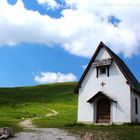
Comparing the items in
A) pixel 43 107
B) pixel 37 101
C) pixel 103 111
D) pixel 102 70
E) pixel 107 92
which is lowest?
pixel 103 111

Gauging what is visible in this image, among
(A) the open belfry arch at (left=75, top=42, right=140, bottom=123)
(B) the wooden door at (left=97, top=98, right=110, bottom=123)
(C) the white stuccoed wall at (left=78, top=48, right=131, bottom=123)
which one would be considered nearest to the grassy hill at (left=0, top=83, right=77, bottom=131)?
(C) the white stuccoed wall at (left=78, top=48, right=131, bottom=123)

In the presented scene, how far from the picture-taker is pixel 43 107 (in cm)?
7425

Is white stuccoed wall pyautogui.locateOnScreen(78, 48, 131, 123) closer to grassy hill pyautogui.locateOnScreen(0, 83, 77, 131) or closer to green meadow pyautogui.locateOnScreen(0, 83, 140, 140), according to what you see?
green meadow pyautogui.locateOnScreen(0, 83, 140, 140)

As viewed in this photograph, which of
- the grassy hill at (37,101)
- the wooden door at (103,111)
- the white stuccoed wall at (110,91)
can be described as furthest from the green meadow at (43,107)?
the wooden door at (103,111)

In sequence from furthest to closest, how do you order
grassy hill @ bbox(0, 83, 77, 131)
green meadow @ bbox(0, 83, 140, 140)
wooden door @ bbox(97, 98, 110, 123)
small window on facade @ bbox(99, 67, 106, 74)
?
grassy hill @ bbox(0, 83, 77, 131) < small window on facade @ bbox(99, 67, 106, 74) < wooden door @ bbox(97, 98, 110, 123) < green meadow @ bbox(0, 83, 140, 140)

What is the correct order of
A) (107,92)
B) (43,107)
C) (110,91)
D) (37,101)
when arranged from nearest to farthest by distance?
(110,91)
(107,92)
(43,107)
(37,101)

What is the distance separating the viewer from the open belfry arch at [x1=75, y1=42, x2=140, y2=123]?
41219 mm

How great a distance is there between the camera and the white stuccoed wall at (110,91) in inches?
1619

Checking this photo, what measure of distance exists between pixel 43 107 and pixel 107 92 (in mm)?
33332

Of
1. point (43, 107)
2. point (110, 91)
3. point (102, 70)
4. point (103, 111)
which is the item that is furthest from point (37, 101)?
point (110, 91)

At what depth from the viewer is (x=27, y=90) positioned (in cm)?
11500

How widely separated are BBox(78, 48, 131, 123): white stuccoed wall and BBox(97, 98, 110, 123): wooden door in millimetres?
782

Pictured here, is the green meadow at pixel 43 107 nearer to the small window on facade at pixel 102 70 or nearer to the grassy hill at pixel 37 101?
the grassy hill at pixel 37 101

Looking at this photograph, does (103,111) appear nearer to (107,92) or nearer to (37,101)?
(107,92)
